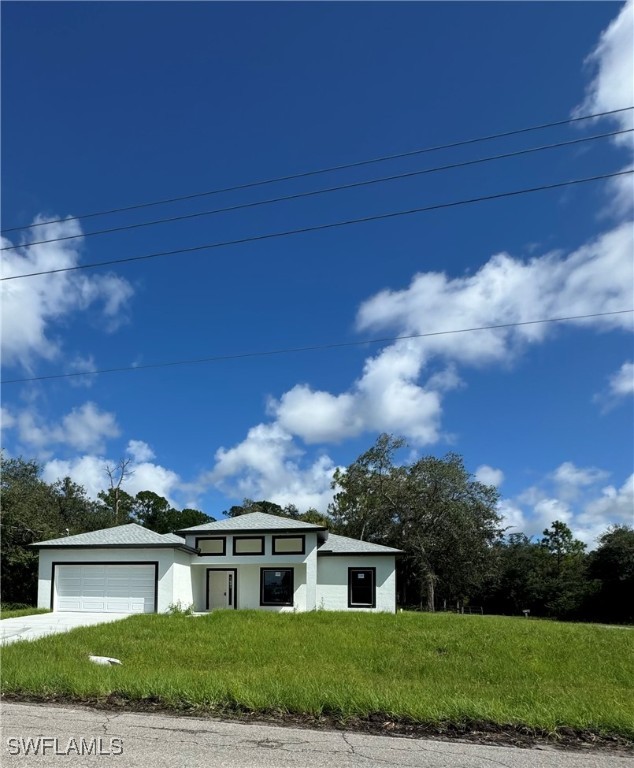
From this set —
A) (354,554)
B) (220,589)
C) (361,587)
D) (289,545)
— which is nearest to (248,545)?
(289,545)

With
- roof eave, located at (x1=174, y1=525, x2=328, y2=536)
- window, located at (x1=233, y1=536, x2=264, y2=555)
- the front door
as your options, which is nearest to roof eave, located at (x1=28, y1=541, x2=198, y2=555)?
roof eave, located at (x1=174, y1=525, x2=328, y2=536)

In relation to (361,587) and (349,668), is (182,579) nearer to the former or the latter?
(361,587)

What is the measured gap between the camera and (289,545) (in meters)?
24.3

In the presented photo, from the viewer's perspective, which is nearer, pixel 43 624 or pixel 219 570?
pixel 43 624

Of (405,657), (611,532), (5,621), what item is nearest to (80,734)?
(405,657)

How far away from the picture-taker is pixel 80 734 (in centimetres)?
582

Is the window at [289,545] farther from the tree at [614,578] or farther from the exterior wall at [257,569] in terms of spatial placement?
the tree at [614,578]

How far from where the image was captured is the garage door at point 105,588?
22.4 m

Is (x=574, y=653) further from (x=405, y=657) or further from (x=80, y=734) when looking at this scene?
(x=80, y=734)

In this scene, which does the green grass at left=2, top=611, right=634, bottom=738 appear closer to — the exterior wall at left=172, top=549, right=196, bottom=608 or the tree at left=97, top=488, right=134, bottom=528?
the exterior wall at left=172, top=549, right=196, bottom=608

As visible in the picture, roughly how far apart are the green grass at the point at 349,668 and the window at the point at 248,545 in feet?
14.4

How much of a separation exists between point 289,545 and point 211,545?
134 inches

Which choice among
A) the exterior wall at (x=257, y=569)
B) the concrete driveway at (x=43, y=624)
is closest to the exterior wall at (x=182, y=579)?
the exterior wall at (x=257, y=569)

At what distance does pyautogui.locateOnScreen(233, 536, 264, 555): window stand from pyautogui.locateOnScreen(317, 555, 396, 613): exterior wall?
107 inches
